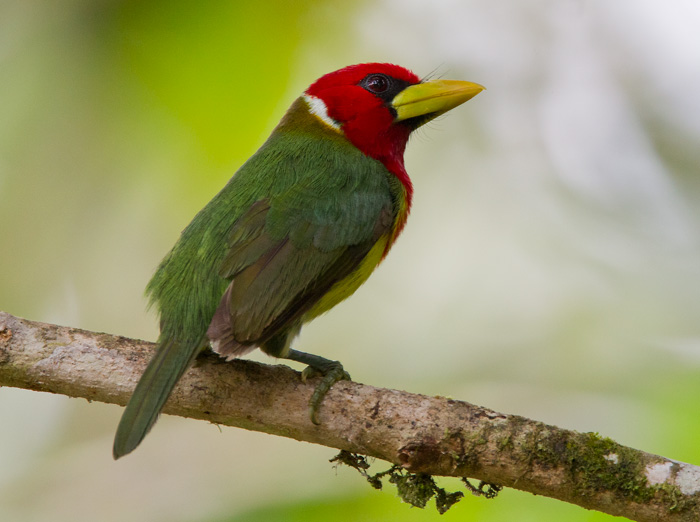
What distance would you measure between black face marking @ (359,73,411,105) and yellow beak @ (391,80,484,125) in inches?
2.3

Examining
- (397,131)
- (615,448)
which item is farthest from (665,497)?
(397,131)

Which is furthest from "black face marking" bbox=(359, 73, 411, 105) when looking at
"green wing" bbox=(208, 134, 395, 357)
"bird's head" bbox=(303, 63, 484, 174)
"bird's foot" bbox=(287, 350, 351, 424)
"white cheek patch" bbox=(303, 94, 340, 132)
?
"bird's foot" bbox=(287, 350, 351, 424)

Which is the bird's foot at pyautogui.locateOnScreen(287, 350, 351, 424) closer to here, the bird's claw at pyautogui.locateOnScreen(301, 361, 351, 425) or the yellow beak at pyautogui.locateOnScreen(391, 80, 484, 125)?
the bird's claw at pyautogui.locateOnScreen(301, 361, 351, 425)

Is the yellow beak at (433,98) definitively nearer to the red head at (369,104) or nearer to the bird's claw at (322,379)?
the red head at (369,104)

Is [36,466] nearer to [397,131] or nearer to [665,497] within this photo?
[397,131]

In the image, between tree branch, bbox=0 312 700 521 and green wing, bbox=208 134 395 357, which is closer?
tree branch, bbox=0 312 700 521

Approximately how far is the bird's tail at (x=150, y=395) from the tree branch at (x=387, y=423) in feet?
0.51

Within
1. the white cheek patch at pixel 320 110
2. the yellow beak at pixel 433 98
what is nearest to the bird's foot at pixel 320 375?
the white cheek patch at pixel 320 110

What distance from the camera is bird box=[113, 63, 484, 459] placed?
115 inches

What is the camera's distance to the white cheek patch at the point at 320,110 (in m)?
3.93

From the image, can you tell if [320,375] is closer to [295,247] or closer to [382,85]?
[295,247]

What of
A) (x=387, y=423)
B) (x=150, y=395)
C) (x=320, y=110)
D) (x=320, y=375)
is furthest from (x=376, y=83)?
(x=150, y=395)

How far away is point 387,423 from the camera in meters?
2.80

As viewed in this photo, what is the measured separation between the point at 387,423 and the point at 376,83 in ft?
6.00
